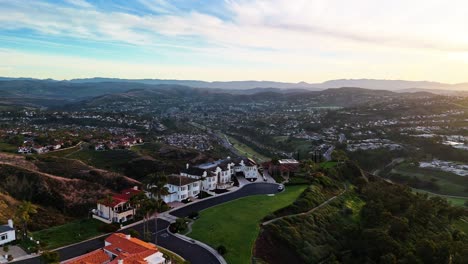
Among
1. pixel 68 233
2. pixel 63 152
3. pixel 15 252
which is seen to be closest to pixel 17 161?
pixel 63 152

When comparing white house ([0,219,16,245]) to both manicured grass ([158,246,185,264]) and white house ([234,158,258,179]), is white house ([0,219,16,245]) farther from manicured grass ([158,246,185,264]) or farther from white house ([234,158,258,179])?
white house ([234,158,258,179])

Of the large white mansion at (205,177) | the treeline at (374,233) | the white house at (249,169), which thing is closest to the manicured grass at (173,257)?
the treeline at (374,233)

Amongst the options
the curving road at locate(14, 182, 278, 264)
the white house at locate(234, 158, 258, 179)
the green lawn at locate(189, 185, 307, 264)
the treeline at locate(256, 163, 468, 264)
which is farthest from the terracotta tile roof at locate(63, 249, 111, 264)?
the white house at locate(234, 158, 258, 179)

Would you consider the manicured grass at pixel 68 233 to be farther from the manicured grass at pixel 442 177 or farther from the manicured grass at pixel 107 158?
the manicured grass at pixel 442 177

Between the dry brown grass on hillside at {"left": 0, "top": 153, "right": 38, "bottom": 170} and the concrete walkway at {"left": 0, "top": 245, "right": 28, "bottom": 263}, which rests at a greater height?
the dry brown grass on hillside at {"left": 0, "top": 153, "right": 38, "bottom": 170}

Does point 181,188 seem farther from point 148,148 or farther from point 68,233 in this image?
point 148,148

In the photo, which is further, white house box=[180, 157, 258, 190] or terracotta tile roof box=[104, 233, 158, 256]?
white house box=[180, 157, 258, 190]

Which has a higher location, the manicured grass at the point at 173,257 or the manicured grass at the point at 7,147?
the manicured grass at the point at 7,147

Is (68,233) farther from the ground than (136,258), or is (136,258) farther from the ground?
(136,258)
